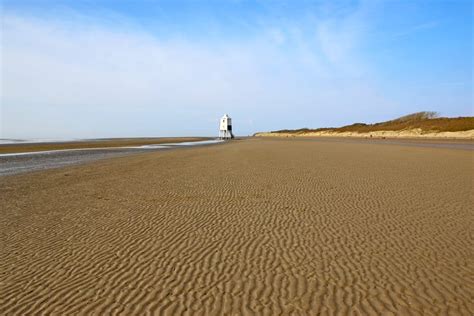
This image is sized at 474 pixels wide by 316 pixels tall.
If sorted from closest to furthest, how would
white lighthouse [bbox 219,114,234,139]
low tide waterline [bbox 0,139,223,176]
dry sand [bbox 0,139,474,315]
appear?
dry sand [bbox 0,139,474,315]
low tide waterline [bbox 0,139,223,176]
white lighthouse [bbox 219,114,234,139]

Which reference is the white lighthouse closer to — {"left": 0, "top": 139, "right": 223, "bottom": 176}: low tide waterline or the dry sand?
{"left": 0, "top": 139, "right": 223, "bottom": 176}: low tide waterline

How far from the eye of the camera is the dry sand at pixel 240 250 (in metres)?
4.41

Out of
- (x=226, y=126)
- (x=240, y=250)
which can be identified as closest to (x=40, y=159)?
(x=240, y=250)

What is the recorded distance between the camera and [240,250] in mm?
6230

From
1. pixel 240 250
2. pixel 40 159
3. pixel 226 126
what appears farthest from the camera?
pixel 226 126

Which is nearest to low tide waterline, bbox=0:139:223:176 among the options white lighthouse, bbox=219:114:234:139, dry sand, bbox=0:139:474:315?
dry sand, bbox=0:139:474:315

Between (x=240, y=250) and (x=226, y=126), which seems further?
(x=226, y=126)

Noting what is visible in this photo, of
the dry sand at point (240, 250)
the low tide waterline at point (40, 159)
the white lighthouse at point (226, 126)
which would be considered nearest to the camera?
the dry sand at point (240, 250)

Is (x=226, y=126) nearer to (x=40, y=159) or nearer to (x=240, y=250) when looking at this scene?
(x=40, y=159)

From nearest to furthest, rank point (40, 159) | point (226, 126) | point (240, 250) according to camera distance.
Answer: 1. point (240, 250)
2. point (40, 159)
3. point (226, 126)

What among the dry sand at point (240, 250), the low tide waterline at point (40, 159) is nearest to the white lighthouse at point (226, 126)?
the low tide waterline at point (40, 159)

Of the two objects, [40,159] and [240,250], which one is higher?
[40,159]

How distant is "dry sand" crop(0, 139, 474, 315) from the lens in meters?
4.41

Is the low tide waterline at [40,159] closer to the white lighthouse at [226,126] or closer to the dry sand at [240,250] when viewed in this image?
the dry sand at [240,250]
